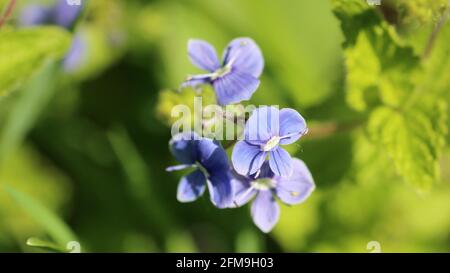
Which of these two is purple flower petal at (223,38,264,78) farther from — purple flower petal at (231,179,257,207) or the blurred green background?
the blurred green background

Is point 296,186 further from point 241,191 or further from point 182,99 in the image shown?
point 182,99

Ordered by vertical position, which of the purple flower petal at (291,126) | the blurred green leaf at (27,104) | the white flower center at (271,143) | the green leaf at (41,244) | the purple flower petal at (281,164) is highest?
the blurred green leaf at (27,104)

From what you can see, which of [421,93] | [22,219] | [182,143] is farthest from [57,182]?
[421,93]

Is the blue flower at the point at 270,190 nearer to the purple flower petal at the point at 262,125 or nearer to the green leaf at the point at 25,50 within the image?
the purple flower petal at the point at 262,125

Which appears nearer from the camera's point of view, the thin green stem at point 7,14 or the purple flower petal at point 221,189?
the purple flower petal at point 221,189

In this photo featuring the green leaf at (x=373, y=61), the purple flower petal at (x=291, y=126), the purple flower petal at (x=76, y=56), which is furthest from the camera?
the purple flower petal at (x=76, y=56)

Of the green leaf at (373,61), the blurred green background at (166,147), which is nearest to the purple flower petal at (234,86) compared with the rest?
the green leaf at (373,61)
